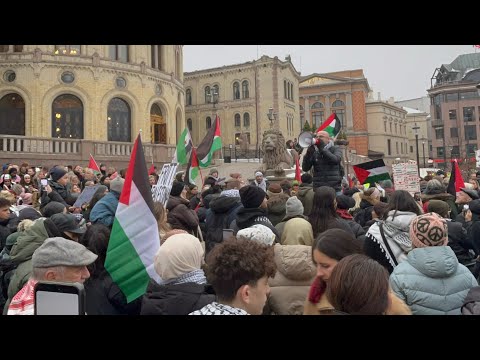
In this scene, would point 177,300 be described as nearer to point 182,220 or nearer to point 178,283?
point 178,283

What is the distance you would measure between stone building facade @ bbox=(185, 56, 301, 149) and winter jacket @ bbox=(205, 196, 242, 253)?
4378cm

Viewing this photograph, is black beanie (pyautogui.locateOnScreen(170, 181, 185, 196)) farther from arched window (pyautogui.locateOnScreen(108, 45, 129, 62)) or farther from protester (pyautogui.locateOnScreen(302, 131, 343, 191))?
arched window (pyautogui.locateOnScreen(108, 45, 129, 62))

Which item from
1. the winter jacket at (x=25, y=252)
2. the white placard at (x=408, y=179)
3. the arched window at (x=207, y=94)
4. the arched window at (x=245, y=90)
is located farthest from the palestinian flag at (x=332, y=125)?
the arched window at (x=207, y=94)

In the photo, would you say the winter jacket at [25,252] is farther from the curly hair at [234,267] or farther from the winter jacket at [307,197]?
the winter jacket at [307,197]

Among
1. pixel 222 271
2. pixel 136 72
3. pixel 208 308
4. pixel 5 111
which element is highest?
pixel 136 72

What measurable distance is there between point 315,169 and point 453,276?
5324 millimetres

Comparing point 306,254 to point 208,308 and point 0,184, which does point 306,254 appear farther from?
point 0,184

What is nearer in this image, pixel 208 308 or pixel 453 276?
pixel 208 308

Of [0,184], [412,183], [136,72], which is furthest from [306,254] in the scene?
[136,72]

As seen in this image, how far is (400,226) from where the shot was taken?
412cm

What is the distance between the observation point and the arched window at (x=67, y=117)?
31.2 metres

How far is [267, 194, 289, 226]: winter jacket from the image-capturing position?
5980 mm
